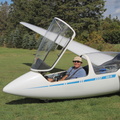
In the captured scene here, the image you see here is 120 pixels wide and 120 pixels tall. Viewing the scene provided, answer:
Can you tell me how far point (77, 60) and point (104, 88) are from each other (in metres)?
1.23

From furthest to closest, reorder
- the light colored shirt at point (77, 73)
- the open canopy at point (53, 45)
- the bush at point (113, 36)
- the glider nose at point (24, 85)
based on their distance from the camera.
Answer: the bush at point (113, 36), the light colored shirt at point (77, 73), the open canopy at point (53, 45), the glider nose at point (24, 85)

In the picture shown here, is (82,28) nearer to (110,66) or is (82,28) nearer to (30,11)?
(30,11)

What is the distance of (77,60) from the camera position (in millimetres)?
6652

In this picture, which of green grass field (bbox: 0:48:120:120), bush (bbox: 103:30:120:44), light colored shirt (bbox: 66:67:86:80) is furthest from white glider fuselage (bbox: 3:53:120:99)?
bush (bbox: 103:30:120:44)

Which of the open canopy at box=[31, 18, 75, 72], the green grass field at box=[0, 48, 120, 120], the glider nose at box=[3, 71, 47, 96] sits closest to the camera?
the green grass field at box=[0, 48, 120, 120]

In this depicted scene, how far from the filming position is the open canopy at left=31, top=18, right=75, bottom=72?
20.2 ft

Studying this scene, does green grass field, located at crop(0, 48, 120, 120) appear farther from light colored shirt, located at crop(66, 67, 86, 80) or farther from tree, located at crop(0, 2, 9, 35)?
tree, located at crop(0, 2, 9, 35)

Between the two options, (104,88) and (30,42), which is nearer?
(104,88)

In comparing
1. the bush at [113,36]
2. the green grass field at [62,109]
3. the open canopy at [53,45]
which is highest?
the open canopy at [53,45]

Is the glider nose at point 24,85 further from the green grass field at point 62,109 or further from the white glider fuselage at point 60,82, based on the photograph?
the green grass field at point 62,109

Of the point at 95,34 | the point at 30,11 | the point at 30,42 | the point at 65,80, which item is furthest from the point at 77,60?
the point at 30,11

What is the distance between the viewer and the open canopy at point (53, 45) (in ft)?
20.2

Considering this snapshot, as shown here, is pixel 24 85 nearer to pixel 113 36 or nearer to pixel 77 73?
pixel 77 73

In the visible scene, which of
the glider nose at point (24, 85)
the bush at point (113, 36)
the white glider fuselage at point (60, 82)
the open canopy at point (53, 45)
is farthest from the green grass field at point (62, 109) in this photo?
the bush at point (113, 36)
